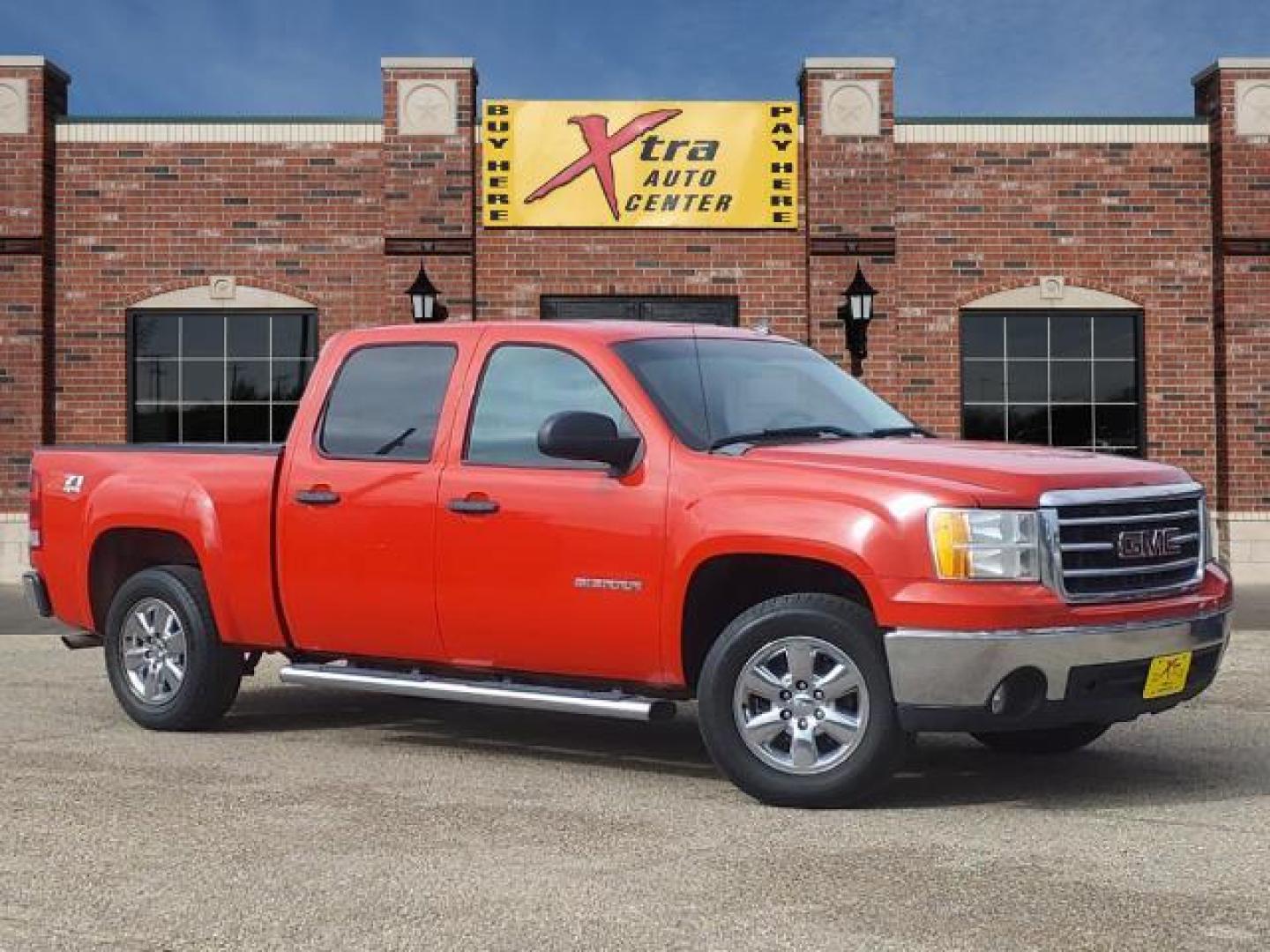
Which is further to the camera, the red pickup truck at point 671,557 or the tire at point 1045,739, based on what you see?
the tire at point 1045,739

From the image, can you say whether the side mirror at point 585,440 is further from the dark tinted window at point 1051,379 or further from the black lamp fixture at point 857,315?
the dark tinted window at point 1051,379

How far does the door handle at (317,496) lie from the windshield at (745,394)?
58.9 inches

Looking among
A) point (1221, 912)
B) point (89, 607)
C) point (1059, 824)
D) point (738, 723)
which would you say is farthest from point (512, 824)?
point (89, 607)

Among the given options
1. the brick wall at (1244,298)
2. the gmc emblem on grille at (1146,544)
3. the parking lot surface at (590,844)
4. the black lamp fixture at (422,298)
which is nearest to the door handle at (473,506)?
the parking lot surface at (590,844)

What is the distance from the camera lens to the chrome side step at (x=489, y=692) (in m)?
6.88

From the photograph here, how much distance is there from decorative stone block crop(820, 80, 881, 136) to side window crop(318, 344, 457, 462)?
43.5ft

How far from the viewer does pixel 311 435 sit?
8.15 m

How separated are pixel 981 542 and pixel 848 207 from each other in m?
14.7

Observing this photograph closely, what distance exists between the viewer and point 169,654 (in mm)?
8719

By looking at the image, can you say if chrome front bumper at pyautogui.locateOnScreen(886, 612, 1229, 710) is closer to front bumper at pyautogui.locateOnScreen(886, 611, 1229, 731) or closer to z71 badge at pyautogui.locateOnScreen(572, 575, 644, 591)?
front bumper at pyautogui.locateOnScreen(886, 611, 1229, 731)

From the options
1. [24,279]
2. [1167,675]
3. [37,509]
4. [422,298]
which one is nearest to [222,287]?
[24,279]

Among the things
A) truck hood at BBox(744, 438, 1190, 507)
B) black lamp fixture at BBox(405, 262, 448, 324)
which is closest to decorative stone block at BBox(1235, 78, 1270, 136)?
black lamp fixture at BBox(405, 262, 448, 324)

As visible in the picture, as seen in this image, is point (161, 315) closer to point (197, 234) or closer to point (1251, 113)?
point (197, 234)

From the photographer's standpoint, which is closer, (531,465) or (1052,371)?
(531,465)
